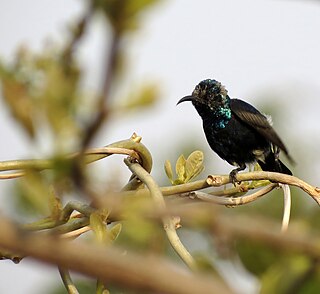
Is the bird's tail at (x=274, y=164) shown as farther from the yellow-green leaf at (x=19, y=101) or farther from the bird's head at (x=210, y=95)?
the yellow-green leaf at (x=19, y=101)

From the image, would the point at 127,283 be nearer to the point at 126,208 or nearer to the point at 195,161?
the point at 126,208

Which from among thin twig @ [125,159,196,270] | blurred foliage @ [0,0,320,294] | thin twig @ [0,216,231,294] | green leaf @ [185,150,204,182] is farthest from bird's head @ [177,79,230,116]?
thin twig @ [0,216,231,294]

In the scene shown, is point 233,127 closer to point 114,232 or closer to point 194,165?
point 194,165

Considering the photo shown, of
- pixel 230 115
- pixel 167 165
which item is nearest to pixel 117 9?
pixel 167 165

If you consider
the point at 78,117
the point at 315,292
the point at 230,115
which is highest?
the point at 78,117

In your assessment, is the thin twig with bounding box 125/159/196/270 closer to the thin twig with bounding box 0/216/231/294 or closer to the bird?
the thin twig with bounding box 0/216/231/294

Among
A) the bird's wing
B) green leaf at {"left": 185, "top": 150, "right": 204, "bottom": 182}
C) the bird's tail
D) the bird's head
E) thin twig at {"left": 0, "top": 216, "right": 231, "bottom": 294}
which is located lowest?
the bird's tail

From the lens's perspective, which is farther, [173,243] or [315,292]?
[173,243]

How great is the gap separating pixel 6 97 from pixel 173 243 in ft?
2.30

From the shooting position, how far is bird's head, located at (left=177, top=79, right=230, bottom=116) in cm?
426

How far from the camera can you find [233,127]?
165 inches

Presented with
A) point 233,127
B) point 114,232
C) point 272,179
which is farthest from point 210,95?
point 114,232

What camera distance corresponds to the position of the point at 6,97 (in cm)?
57

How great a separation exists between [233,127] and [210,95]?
23 cm
